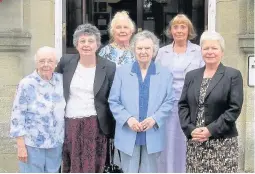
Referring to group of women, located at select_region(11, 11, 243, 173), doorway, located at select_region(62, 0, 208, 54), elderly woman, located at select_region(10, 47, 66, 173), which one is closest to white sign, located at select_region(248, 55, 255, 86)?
doorway, located at select_region(62, 0, 208, 54)

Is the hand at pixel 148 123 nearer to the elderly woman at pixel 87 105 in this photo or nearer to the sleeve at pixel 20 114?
the elderly woman at pixel 87 105

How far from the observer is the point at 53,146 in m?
4.80

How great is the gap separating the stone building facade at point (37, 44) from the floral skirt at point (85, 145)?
2009 millimetres

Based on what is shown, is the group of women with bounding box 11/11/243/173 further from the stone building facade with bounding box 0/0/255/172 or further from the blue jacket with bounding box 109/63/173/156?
the stone building facade with bounding box 0/0/255/172

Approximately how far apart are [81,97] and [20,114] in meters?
0.51

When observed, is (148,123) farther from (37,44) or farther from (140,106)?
(37,44)

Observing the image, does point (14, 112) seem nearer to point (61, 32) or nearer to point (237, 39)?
point (61, 32)

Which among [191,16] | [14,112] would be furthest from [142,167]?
[191,16]

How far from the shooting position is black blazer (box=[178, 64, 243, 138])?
4.54 meters

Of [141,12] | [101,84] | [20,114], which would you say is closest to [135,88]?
[101,84]

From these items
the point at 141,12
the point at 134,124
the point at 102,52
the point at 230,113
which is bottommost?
the point at 134,124

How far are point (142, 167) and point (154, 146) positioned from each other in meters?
0.21

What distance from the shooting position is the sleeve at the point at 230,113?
454 cm

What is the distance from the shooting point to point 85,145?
194 inches
